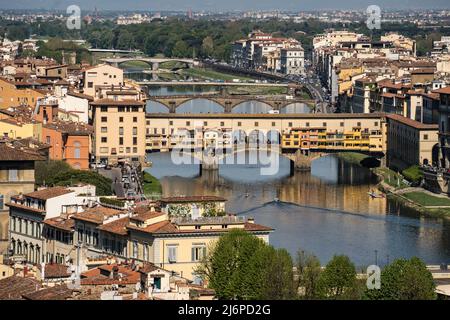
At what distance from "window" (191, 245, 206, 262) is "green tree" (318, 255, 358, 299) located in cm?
144

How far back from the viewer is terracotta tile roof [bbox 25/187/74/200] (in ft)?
46.9

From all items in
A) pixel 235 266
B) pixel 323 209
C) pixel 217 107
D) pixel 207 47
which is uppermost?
pixel 235 266

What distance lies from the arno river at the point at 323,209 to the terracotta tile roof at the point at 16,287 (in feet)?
15.5

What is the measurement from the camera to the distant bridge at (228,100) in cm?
3597

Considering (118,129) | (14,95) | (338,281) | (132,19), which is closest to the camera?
(338,281)

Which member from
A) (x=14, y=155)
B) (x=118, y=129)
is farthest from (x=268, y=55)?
(x=14, y=155)

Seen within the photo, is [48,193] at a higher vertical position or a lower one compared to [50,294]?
lower

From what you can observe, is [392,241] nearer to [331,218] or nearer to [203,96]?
[331,218]

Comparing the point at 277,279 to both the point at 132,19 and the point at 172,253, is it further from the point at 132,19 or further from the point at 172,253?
the point at 132,19

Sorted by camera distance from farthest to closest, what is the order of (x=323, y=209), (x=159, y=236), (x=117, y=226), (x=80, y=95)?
(x=80, y=95)
(x=323, y=209)
(x=117, y=226)
(x=159, y=236)

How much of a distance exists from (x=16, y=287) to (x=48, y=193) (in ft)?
14.1

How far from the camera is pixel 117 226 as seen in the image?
42.6 ft

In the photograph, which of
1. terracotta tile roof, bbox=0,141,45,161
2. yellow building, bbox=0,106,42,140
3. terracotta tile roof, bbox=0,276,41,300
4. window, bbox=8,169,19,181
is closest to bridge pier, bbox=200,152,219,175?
yellow building, bbox=0,106,42,140

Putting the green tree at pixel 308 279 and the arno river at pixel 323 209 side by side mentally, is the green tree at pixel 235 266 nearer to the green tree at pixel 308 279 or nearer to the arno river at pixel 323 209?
the green tree at pixel 308 279
